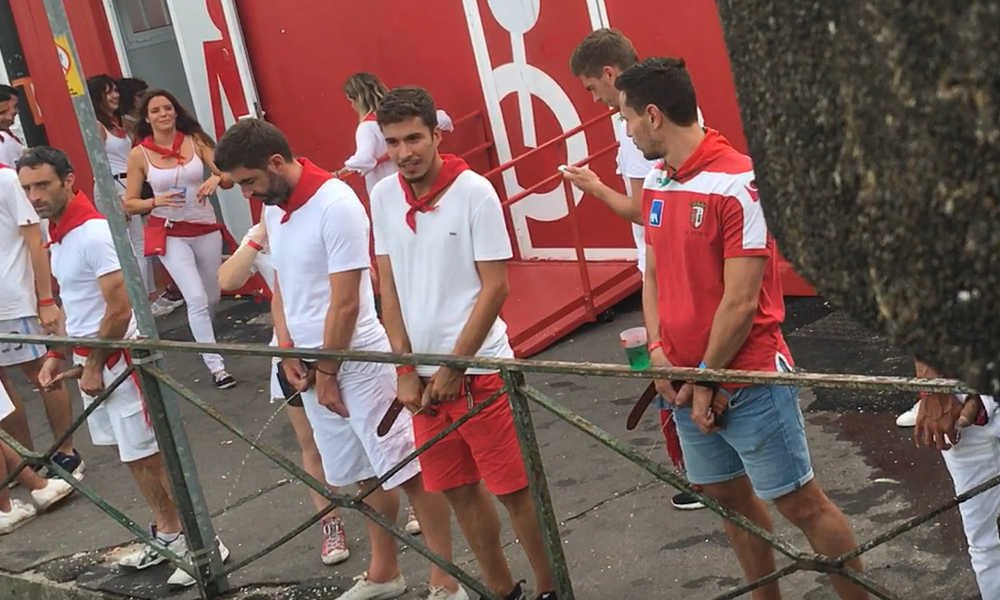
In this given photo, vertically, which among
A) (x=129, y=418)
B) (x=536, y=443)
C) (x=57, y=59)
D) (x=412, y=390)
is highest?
(x=57, y=59)

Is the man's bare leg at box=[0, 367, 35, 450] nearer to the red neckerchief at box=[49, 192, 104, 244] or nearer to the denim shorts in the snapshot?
the red neckerchief at box=[49, 192, 104, 244]

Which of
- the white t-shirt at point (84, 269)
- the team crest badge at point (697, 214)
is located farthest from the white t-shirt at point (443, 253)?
the white t-shirt at point (84, 269)

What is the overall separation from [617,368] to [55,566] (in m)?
4.05

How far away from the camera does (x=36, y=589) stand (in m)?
6.48

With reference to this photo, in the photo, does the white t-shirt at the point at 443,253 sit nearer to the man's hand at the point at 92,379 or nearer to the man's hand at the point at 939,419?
the man's hand at the point at 939,419

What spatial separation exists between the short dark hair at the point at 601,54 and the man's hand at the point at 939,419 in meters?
2.13

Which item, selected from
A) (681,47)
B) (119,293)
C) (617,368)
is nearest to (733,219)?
(617,368)

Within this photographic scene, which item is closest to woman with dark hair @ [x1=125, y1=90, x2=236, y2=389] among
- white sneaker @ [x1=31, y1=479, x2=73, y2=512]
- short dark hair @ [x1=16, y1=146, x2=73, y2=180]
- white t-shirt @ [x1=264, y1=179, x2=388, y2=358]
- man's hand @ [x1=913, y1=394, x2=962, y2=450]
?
white sneaker @ [x1=31, y1=479, x2=73, y2=512]

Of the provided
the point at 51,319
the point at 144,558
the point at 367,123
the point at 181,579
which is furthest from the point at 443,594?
the point at 367,123

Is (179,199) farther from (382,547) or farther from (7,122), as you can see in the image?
(382,547)

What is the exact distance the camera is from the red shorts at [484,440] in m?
4.61

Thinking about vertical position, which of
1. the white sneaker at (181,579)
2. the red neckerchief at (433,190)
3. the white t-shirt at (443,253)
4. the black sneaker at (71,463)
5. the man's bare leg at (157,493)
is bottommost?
the white sneaker at (181,579)

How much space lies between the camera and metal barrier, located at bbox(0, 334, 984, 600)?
3207 mm

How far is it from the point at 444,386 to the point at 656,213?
3.15 ft
